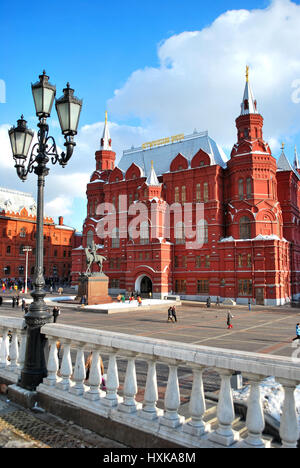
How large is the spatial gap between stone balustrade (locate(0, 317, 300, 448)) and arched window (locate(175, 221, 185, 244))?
4252 centimetres

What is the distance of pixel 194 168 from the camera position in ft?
157

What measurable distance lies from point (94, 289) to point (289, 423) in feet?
110

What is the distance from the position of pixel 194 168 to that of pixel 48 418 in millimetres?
45009

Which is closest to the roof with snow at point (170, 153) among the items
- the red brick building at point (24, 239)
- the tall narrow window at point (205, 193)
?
the tall narrow window at point (205, 193)

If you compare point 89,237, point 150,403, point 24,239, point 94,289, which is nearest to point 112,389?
point 150,403

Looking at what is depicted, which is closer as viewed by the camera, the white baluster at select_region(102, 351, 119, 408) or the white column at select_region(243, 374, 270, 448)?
the white column at select_region(243, 374, 270, 448)

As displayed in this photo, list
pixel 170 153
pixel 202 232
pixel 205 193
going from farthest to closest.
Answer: pixel 170 153
pixel 205 193
pixel 202 232

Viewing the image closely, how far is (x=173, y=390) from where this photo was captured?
4.01 m

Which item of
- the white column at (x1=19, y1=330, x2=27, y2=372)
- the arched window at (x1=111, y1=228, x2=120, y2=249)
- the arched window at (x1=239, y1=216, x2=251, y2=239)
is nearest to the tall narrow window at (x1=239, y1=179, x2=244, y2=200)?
the arched window at (x1=239, y1=216, x2=251, y2=239)

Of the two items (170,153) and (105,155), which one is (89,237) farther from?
(170,153)

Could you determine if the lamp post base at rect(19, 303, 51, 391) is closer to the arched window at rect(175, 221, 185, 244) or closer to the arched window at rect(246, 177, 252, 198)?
the arched window at rect(246, 177, 252, 198)

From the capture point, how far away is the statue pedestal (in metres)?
35.0
